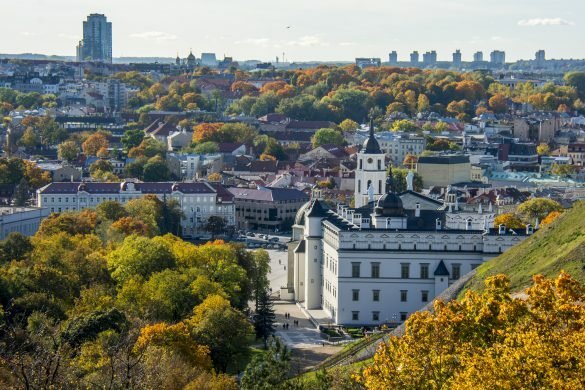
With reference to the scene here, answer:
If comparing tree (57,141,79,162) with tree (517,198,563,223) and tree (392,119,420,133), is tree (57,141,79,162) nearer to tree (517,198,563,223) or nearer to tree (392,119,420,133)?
tree (392,119,420,133)

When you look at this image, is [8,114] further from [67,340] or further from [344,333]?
[67,340]

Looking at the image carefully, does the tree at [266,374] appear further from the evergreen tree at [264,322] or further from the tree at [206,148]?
the tree at [206,148]

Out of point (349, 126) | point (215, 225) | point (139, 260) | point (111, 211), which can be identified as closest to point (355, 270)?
point (139, 260)

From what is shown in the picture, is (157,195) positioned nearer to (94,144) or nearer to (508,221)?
(508,221)

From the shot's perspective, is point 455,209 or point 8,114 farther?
point 8,114

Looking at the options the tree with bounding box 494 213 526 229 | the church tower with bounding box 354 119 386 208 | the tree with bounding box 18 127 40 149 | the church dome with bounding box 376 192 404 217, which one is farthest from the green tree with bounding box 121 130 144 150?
the church dome with bounding box 376 192 404 217

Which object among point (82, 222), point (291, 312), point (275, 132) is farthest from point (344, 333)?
point (275, 132)

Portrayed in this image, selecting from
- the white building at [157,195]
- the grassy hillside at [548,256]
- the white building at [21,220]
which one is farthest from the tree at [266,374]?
the white building at [157,195]
